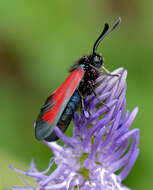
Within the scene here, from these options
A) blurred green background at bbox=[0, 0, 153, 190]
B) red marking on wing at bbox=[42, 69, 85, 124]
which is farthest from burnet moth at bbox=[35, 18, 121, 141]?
blurred green background at bbox=[0, 0, 153, 190]

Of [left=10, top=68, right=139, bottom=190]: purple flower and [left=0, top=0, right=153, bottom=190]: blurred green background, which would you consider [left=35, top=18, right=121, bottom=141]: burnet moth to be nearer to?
[left=10, top=68, right=139, bottom=190]: purple flower

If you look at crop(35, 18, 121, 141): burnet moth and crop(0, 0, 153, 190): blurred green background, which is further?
crop(0, 0, 153, 190): blurred green background

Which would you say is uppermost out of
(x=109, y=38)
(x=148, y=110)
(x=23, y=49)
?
(x=23, y=49)

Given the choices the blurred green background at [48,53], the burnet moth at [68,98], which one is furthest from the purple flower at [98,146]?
the blurred green background at [48,53]

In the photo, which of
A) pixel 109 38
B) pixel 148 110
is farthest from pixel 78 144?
pixel 109 38

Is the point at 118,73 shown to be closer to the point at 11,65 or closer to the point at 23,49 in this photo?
the point at 23,49

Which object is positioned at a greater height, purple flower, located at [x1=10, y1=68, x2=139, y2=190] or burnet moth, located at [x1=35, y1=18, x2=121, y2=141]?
burnet moth, located at [x1=35, y1=18, x2=121, y2=141]

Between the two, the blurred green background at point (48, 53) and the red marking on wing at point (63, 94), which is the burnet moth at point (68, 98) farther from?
the blurred green background at point (48, 53)
